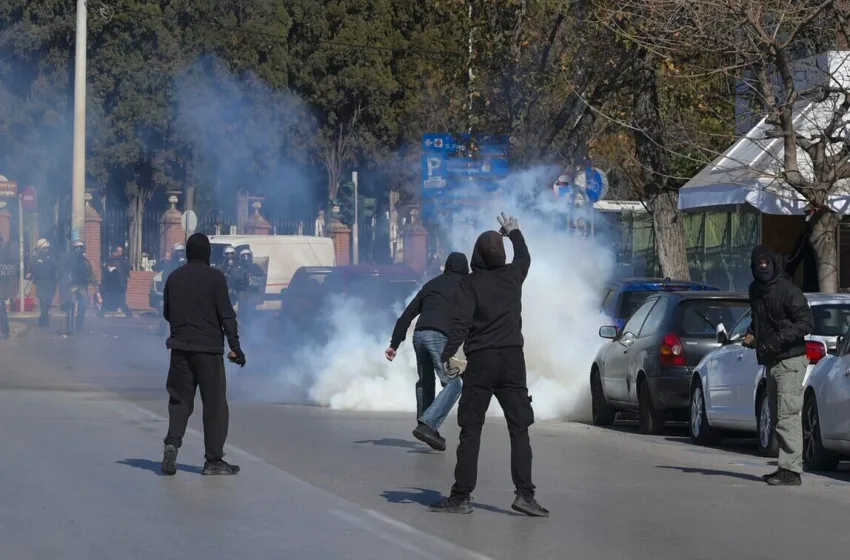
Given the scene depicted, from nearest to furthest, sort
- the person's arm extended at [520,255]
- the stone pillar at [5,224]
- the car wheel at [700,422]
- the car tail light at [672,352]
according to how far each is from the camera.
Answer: the person's arm extended at [520,255] < the car wheel at [700,422] < the car tail light at [672,352] < the stone pillar at [5,224]

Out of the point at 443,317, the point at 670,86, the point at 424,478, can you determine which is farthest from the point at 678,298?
the point at 670,86

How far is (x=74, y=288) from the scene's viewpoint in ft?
111

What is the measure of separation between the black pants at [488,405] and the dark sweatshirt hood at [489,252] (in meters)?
0.55

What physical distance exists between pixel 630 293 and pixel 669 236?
7412 mm

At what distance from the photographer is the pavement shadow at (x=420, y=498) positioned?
10742mm

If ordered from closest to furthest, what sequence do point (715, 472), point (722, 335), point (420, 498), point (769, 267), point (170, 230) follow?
point (420, 498) < point (769, 267) < point (715, 472) < point (722, 335) < point (170, 230)

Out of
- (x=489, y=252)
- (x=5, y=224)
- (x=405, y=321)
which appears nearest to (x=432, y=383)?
(x=405, y=321)

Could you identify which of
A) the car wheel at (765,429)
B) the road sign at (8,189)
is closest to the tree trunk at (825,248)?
the car wheel at (765,429)

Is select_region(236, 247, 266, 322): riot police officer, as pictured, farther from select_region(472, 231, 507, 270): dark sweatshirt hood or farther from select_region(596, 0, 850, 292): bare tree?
select_region(472, 231, 507, 270): dark sweatshirt hood

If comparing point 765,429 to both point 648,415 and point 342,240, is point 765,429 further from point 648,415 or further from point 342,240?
point 342,240

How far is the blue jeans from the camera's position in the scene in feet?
46.0

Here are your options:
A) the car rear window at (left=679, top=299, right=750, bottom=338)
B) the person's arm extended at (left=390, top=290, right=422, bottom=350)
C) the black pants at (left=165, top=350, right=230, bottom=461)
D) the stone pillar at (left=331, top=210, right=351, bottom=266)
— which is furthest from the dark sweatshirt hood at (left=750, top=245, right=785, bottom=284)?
the stone pillar at (left=331, top=210, right=351, bottom=266)

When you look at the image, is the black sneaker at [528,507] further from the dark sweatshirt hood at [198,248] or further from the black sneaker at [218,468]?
the dark sweatshirt hood at [198,248]

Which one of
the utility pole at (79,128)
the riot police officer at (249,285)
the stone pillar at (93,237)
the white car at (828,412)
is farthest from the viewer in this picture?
the stone pillar at (93,237)
